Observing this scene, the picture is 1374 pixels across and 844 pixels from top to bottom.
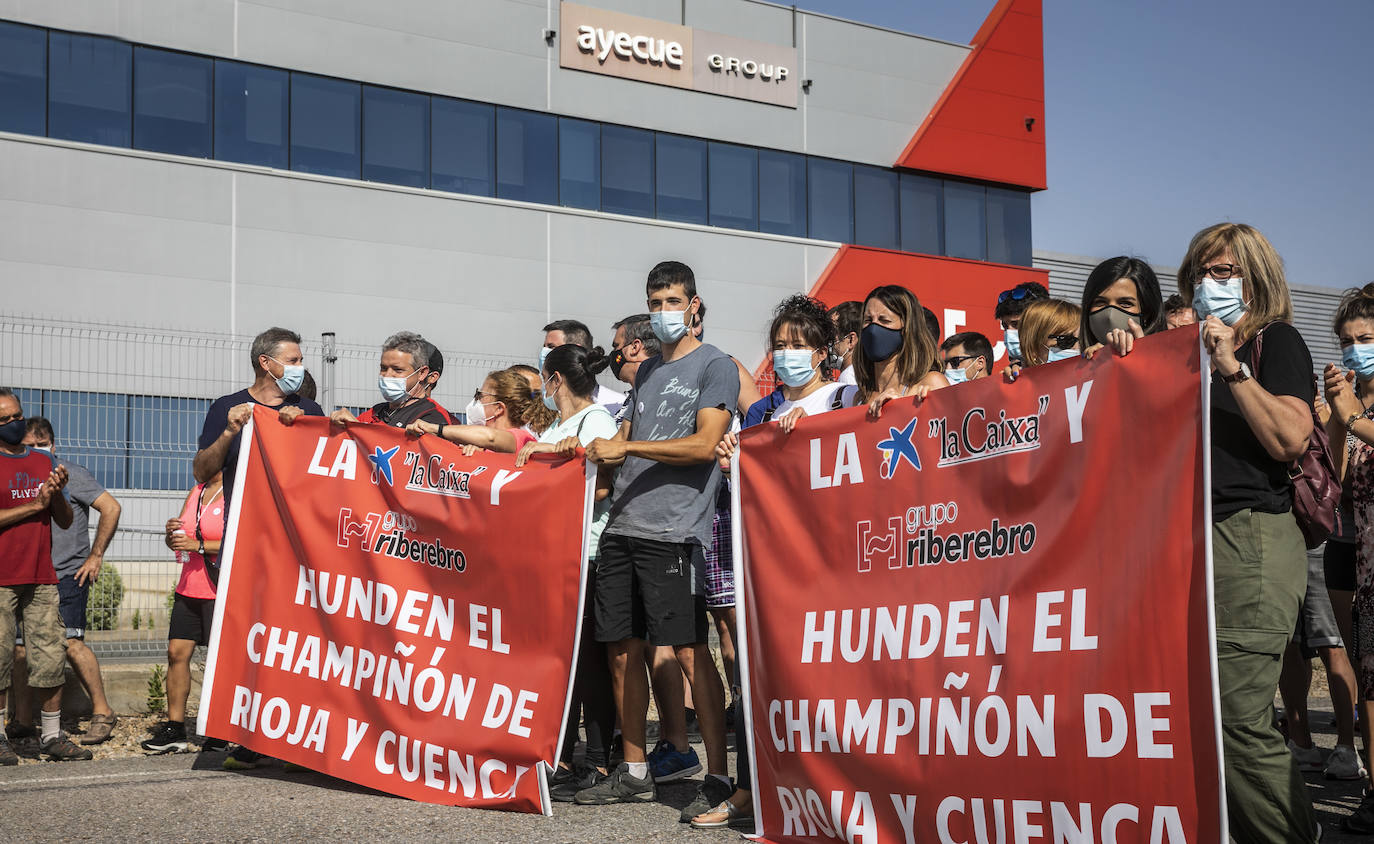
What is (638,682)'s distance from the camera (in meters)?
5.54

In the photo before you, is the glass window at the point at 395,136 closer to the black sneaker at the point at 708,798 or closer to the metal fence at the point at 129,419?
the metal fence at the point at 129,419

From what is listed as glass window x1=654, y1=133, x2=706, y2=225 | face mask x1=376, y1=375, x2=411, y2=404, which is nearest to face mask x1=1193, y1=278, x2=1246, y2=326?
face mask x1=376, y1=375, x2=411, y2=404

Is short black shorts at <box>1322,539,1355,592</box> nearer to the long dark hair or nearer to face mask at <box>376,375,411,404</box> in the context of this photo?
the long dark hair

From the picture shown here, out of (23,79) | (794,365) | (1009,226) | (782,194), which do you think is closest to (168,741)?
(794,365)

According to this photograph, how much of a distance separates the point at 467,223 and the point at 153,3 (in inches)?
230

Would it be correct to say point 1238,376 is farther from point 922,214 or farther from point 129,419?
point 922,214

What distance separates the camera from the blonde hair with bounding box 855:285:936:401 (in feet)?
16.7

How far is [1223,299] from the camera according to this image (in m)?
3.76

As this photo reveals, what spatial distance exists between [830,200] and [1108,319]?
2276 centimetres

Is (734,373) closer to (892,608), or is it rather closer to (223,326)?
(892,608)

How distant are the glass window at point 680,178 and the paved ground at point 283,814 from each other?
1918 centimetres

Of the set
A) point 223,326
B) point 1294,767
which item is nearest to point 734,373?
point 1294,767

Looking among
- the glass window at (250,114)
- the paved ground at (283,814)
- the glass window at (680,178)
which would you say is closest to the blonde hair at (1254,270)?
the paved ground at (283,814)

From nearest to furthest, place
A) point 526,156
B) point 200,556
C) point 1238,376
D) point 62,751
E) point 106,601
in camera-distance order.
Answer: point 1238,376
point 62,751
point 200,556
point 106,601
point 526,156
